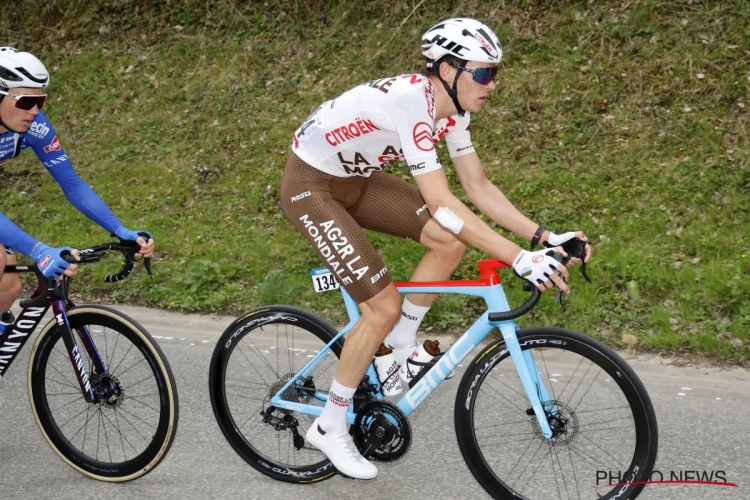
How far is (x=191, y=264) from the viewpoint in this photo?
8016 millimetres

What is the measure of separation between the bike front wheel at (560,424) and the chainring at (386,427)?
279mm

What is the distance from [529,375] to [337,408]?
3.01ft

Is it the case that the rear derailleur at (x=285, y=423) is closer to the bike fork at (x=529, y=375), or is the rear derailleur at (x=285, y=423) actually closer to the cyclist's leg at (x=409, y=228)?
the cyclist's leg at (x=409, y=228)

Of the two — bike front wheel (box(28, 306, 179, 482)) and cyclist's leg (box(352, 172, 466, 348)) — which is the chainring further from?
bike front wheel (box(28, 306, 179, 482))

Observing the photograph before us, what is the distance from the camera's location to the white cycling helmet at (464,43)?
3783 mm

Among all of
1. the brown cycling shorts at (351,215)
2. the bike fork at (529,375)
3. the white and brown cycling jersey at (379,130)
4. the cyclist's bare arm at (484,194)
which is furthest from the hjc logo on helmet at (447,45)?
the bike fork at (529,375)

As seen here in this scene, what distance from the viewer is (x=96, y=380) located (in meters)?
4.36

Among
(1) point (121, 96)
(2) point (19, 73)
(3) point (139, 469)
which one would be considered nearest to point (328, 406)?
(3) point (139, 469)

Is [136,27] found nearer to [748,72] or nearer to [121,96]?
[121,96]

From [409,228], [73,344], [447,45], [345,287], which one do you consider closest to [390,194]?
[409,228]

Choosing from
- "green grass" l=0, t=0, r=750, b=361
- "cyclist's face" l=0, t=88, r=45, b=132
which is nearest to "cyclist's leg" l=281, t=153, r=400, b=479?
"cyclist's face" l=0, t=88, r=45, b=132

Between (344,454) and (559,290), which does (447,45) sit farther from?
(344,454)

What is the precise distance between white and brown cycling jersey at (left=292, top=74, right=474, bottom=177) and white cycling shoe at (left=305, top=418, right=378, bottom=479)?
123cm

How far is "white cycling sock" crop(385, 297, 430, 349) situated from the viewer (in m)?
4.32
